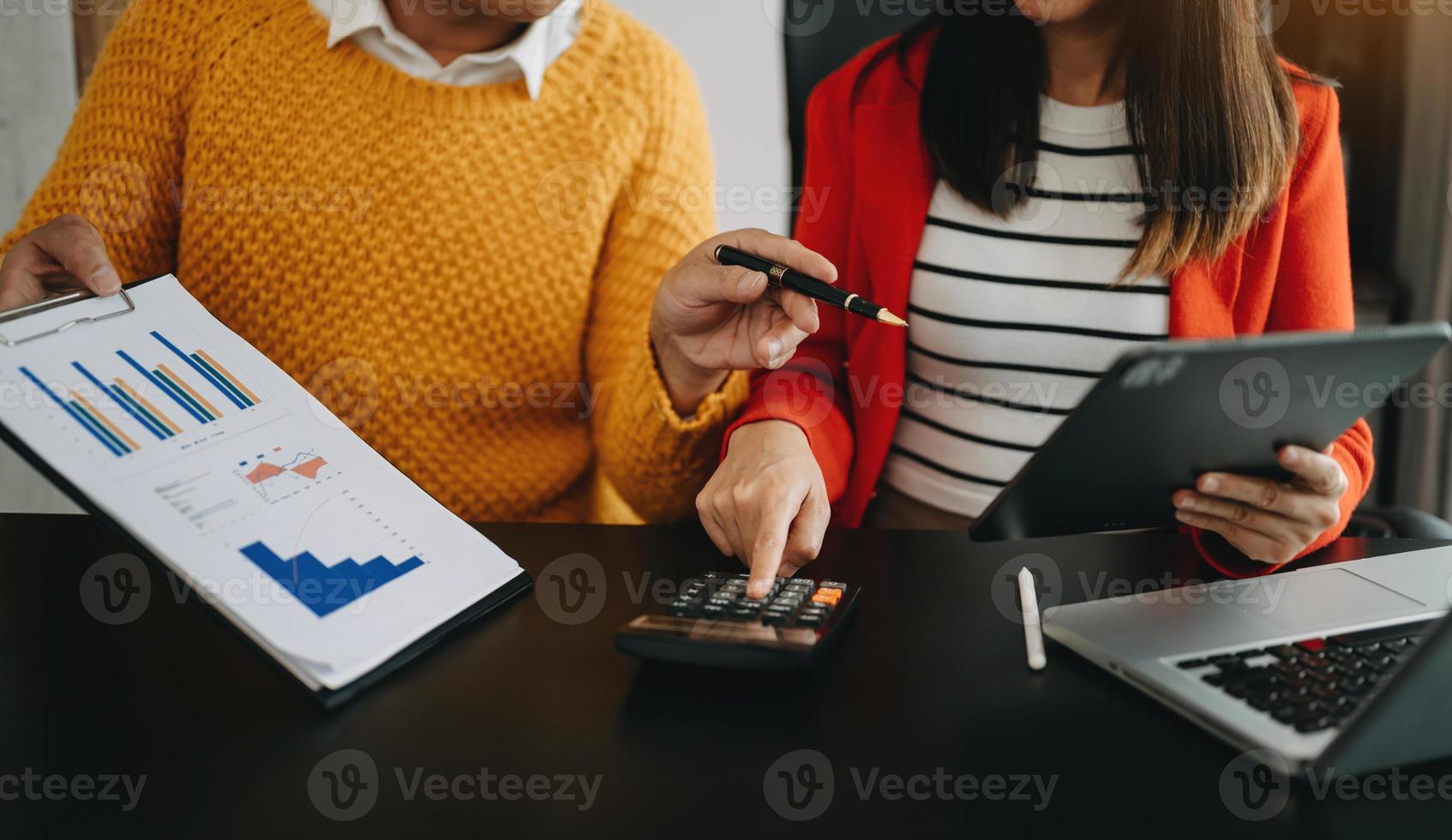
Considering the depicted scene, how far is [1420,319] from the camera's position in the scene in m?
1.90

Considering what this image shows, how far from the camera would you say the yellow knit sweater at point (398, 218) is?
1.04 m

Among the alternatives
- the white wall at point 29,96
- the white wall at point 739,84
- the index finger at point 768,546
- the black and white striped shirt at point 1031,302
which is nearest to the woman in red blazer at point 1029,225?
the black and white striped shirt at point 1031,302

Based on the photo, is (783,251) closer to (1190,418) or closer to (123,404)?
(1190,418)

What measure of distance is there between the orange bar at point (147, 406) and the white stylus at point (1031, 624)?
493mm

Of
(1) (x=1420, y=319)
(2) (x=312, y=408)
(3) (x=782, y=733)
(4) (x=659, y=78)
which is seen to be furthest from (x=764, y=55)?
(3) (x=782, y=733)

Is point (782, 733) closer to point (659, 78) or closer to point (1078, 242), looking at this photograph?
point (1078, 242)

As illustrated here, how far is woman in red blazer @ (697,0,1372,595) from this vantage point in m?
0.95

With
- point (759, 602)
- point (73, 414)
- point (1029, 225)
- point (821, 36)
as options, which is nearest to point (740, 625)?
point (759, 602)

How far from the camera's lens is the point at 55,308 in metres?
0.63

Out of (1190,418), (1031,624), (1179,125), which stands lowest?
(1031,624)

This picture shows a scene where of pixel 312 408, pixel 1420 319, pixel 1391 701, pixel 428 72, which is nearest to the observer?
pixel 1391 701

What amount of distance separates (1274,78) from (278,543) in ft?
2.98

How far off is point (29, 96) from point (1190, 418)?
1936mm

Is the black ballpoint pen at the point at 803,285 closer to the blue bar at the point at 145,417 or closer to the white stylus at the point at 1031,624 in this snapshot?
the white stylus at the point at 1031,624
